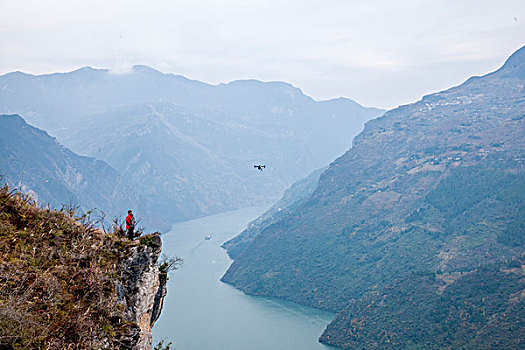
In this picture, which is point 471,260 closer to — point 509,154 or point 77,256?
point 509,154

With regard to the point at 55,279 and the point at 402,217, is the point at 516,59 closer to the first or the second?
the point at 402,217

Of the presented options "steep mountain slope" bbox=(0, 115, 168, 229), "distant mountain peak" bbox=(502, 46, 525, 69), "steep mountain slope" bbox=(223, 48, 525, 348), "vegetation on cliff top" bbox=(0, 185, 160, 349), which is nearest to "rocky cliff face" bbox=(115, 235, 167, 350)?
"vegetation on cliff top" bbox=(0, 185, 160, 349)

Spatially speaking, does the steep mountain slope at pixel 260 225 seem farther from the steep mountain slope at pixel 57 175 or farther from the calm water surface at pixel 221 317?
the steep mountain slope at pixel 57 175

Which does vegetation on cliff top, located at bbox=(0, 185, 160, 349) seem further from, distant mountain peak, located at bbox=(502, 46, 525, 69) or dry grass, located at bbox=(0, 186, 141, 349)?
distant mountain peak, located at bbox=(502, 46, 525, 69)

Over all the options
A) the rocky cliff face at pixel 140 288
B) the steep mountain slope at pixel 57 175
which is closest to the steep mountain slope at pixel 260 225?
the steep mountain slope at pixel 57 175

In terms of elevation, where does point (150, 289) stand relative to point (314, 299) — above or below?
above

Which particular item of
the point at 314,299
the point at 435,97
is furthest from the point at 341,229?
the point at 435,97

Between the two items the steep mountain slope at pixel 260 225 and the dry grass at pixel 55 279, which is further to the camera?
the steep mountain slope at pixel 260 225
